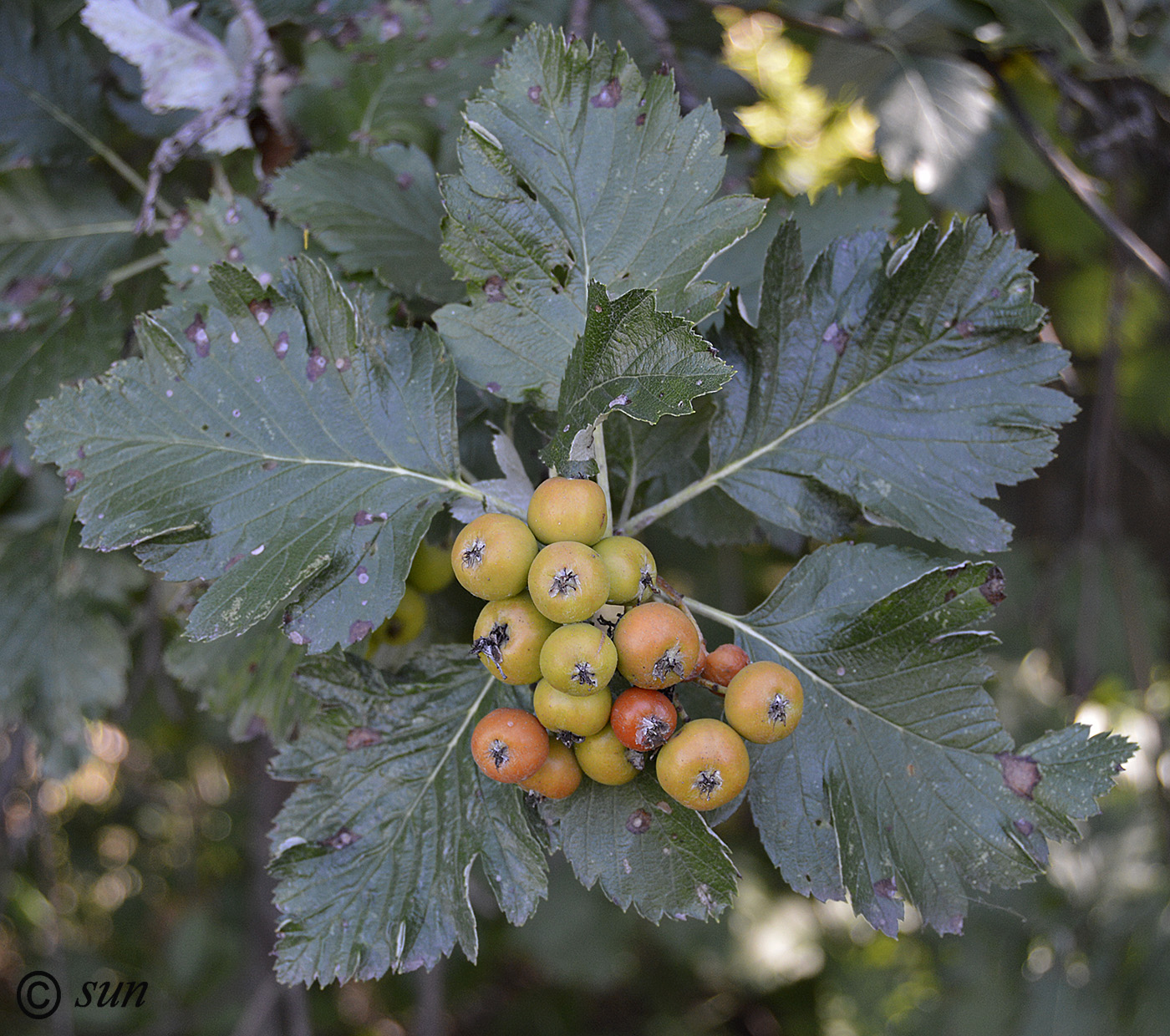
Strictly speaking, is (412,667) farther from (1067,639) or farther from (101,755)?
(101,755)

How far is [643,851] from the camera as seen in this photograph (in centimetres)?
108

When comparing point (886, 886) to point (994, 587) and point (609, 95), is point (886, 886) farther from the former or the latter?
point (609, 95)

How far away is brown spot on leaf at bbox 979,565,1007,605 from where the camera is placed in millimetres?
1080

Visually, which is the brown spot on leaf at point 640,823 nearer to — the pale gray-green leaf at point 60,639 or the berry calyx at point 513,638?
the berry calyx at point 513,638

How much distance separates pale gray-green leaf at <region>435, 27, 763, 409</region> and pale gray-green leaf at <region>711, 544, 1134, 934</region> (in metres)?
0.48

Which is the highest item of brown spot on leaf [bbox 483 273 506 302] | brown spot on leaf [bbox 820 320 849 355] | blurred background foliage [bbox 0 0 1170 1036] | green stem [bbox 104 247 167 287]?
brown spot on leaf [bbox 483 273 506 302]

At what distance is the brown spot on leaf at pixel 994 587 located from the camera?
108 centimetres

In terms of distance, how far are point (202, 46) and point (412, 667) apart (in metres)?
1.16

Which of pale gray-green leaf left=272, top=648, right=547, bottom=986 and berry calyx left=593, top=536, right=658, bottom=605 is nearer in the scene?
berry calyx left=593, top=536, right=658, bottom=605

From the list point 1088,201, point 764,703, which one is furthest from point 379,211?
point 1088,201

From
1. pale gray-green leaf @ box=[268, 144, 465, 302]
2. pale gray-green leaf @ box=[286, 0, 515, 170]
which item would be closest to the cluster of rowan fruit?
pale gray-green leaf @ box=[268, 144, 465, 302]

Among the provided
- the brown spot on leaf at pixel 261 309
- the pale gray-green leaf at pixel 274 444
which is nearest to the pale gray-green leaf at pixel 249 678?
the pale gray-green leaf at pixel 274 444

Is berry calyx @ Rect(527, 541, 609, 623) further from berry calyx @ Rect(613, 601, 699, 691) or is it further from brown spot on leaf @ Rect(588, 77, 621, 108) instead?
brown spot on leaf @ Rect(588, 77, 621, 108)

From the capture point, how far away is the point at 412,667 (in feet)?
3.94
